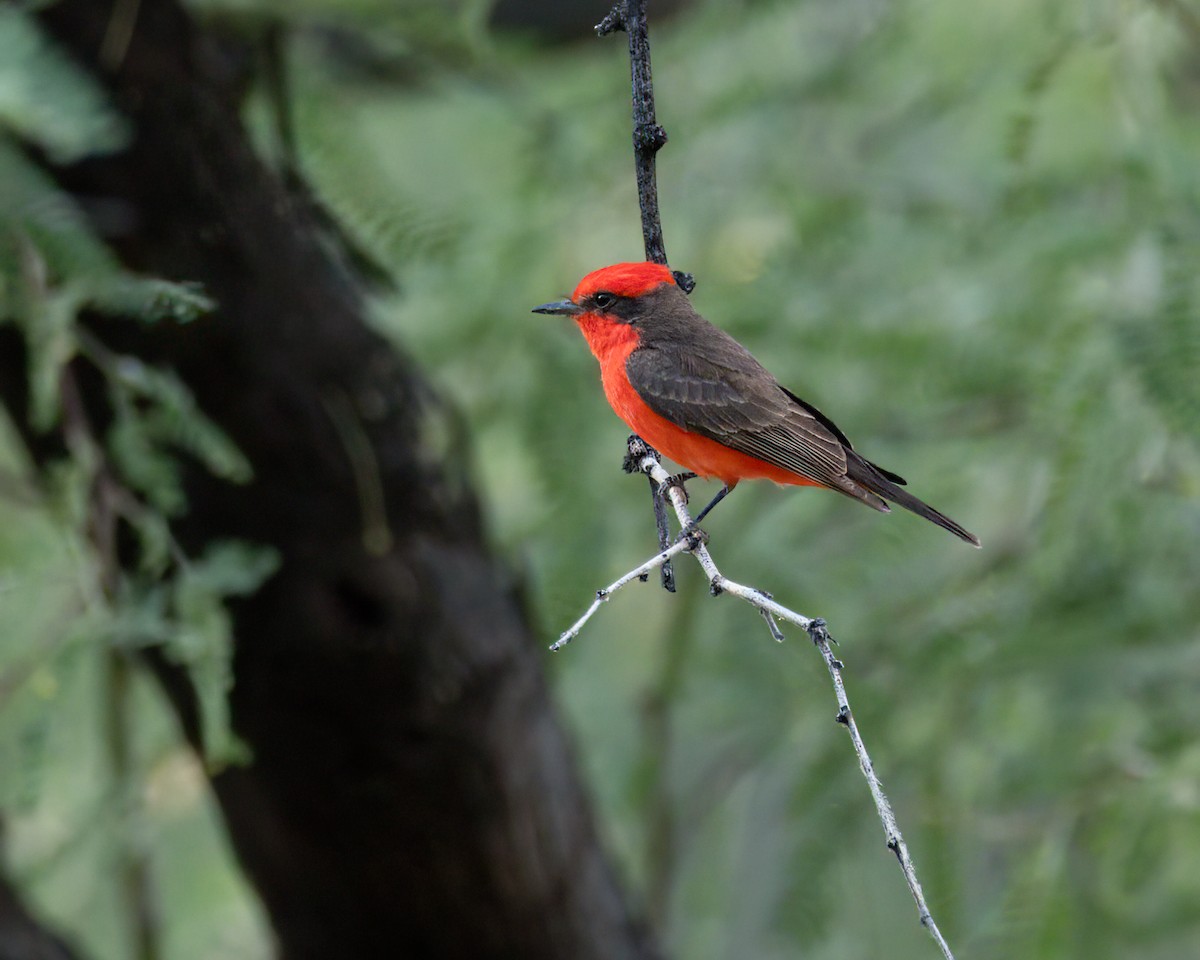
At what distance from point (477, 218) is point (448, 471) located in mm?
1201

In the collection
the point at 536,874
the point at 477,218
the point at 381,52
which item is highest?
the point at 381,52

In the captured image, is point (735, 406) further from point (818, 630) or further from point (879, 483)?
point (818, 630)

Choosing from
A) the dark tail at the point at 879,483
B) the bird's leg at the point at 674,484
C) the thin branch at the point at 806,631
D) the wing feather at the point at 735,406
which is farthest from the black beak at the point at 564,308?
the dark tail at the point at 879,483

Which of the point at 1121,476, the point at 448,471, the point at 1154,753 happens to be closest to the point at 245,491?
the point at 448,471

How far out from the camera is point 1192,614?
4.53m

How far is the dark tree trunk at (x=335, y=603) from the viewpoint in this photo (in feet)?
11.8

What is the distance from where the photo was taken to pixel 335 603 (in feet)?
13.0

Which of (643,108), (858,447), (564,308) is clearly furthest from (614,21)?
(858,447)

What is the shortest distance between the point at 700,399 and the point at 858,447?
51.0 inches

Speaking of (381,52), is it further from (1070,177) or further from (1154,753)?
(1154,753)

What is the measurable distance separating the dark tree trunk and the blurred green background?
273 mm

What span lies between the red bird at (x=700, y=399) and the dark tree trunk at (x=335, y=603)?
67 cm

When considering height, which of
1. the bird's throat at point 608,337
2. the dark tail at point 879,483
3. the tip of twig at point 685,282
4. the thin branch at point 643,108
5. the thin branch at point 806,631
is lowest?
the thin branch at point 806,631

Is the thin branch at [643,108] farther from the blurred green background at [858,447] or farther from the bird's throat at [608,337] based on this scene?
the bird's throat at [608,337]
